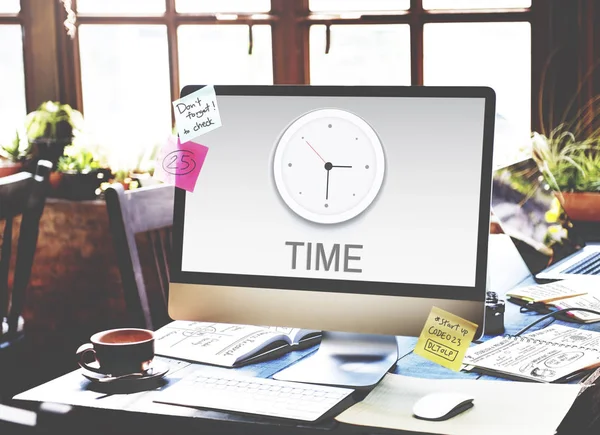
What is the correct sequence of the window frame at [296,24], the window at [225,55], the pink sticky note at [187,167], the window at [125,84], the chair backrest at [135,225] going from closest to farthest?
1. the pink sticky note at [187,167]
2. the chair backrest at [135,225]
3. the window frame at [296,24]
4. the window at [225,55]
5. the window at [125,84]

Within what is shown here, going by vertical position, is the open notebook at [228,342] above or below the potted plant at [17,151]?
below

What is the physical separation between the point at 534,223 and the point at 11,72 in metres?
1.99

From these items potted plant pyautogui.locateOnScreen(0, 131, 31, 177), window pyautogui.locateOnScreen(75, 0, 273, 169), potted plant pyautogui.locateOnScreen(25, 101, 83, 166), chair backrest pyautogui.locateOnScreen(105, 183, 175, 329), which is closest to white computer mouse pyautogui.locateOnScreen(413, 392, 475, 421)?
chair backrest pyautogui.locateOnScreen(105, 183, 175, 329)

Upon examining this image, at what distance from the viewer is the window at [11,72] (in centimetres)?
317

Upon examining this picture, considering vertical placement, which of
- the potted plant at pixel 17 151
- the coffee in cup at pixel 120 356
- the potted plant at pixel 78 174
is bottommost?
the coffee in cup at pixel 120 356

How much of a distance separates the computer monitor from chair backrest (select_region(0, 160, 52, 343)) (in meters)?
0.70

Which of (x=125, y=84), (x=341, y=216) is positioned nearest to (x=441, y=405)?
(x=341, y=216)

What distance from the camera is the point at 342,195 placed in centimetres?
133

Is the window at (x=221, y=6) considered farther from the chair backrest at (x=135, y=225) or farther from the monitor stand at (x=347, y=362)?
the monitor stand at (x=347, y=362)

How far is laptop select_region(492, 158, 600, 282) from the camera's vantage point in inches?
81.4

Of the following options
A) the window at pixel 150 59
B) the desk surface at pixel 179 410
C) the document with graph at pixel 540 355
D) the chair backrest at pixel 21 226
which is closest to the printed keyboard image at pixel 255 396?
the desk surface at pixel 179 410

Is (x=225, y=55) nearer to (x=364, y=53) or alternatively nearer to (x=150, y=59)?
(x=150, y=59)

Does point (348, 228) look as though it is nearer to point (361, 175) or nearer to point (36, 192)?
point (361, 175)

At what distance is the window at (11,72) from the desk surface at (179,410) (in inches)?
81.9
